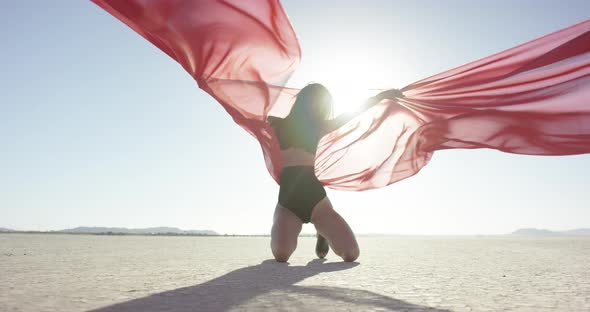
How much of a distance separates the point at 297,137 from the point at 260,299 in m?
2.95

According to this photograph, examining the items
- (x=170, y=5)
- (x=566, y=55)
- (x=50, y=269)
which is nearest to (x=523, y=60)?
(x=566, y=55)

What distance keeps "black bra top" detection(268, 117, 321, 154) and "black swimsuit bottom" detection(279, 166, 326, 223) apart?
0.25 m

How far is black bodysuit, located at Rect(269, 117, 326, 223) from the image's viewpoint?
198 inches

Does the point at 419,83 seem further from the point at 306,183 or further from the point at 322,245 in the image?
the point at 322,245

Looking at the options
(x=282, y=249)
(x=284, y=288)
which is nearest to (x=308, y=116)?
(x=282, y=249)

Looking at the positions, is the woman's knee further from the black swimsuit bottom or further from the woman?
the black swimsuit bottom

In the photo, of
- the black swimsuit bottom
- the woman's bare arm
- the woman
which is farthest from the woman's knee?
the woman's bare arm

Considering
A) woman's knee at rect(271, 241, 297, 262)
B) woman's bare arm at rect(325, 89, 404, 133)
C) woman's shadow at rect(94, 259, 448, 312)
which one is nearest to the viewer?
woman's shadow at rect(94, 259, 448, 312)

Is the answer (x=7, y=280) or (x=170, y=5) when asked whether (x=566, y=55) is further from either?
(x=7, y=280)

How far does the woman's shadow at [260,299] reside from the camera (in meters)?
2.27

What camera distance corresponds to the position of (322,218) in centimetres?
505

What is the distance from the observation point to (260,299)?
2.48 metres

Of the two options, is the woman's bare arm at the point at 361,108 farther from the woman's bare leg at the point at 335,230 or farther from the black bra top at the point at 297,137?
the woman's bare leg at the point at 335,230

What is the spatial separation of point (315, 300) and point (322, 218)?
2.58 metres
